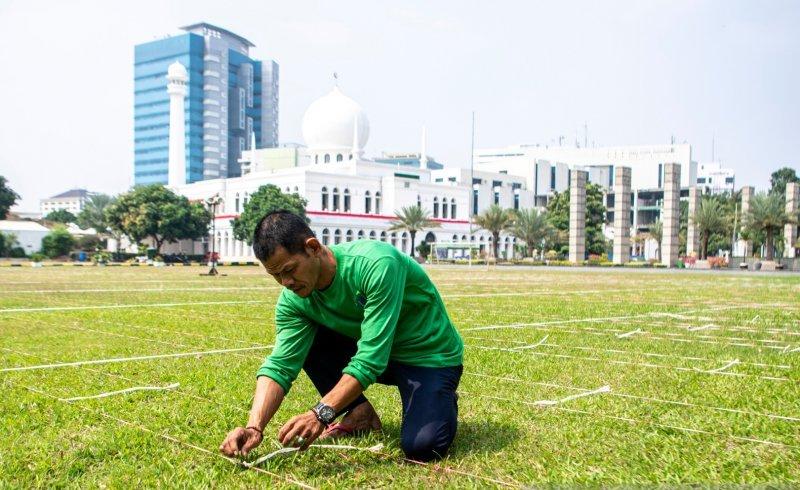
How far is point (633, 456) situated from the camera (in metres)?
3.41

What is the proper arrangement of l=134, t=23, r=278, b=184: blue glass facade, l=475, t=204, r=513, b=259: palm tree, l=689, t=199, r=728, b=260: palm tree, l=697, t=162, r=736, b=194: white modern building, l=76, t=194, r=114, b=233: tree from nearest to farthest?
l=689, t=199, r=728, b=260: palm tree, l=475, t=204, r=513, b=259: palm tree, l=76, t=194, r=114, b=233: tree, l=697, t=162, r=736, b=194: white modern building, l=134, t=23, r=278, b=184: blue glass facade

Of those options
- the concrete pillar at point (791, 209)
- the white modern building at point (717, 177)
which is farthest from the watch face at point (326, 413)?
the white modern building at point (717, 177)

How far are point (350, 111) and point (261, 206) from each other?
1892cm

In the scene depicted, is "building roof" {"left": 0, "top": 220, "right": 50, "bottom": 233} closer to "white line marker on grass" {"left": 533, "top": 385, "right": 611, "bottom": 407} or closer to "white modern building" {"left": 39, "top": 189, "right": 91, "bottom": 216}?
"white line marker on grass" {"left": 533, "top": 385, "right": 611, "bottom": 407}

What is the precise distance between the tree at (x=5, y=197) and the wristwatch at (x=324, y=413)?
Result: 75.8 m

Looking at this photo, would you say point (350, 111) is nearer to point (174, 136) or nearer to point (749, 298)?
point (174, 136)

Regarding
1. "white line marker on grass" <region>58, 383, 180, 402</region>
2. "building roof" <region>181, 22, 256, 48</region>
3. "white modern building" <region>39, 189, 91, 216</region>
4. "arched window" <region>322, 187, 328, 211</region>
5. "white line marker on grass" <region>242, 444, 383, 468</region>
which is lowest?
"white line marker on grass" <region>58, 383, 180, 402</region>

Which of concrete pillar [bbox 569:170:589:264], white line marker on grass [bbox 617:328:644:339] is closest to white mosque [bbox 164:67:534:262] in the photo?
concrete pillar [bbox 569:170:589:264]

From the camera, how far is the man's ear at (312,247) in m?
3.19

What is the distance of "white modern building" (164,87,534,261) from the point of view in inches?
2697

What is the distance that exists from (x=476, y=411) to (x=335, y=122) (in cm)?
7348

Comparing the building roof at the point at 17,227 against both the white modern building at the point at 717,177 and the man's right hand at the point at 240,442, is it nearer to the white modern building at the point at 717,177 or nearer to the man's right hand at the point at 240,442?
the man's right hand at the point at 240,442

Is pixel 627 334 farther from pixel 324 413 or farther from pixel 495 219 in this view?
pixel 495 219

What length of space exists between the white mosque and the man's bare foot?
2432 inches
